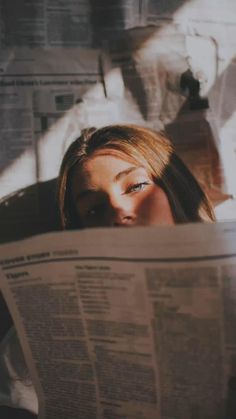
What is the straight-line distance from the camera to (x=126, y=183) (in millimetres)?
509

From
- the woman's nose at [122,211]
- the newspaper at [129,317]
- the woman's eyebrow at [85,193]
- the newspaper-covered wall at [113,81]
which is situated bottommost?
the newspaper at [129,317]

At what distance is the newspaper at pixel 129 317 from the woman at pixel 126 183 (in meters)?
0.12

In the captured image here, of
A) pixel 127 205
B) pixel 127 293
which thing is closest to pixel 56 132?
pixel 127 205

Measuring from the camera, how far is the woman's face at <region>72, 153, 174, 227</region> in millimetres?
507

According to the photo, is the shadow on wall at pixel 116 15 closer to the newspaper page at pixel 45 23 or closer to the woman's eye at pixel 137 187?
the newspaper page at pixel 45 23

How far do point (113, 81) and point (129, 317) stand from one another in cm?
32

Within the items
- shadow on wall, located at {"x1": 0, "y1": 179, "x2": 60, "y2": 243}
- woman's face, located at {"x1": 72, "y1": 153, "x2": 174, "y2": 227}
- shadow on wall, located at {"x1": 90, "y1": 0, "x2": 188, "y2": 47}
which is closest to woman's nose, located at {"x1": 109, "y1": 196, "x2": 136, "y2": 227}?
woman's face, located at {"x1": 72, "y1": 153, "x2": 174, "y2": 227}

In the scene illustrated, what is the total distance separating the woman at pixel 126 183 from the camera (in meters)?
0.51

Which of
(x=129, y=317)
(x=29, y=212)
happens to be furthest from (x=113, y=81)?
(x=129, y=317)

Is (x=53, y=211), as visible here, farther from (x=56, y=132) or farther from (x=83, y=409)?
(x=83, y=409)

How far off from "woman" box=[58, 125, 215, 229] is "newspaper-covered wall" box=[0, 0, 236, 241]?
0.02 meters

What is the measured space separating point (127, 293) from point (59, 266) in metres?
0.07

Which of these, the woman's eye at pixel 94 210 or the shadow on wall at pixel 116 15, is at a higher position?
the shadow on wall at pixel 116 15

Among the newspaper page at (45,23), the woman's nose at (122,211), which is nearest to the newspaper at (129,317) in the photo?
the woman's nose at (122,211)
